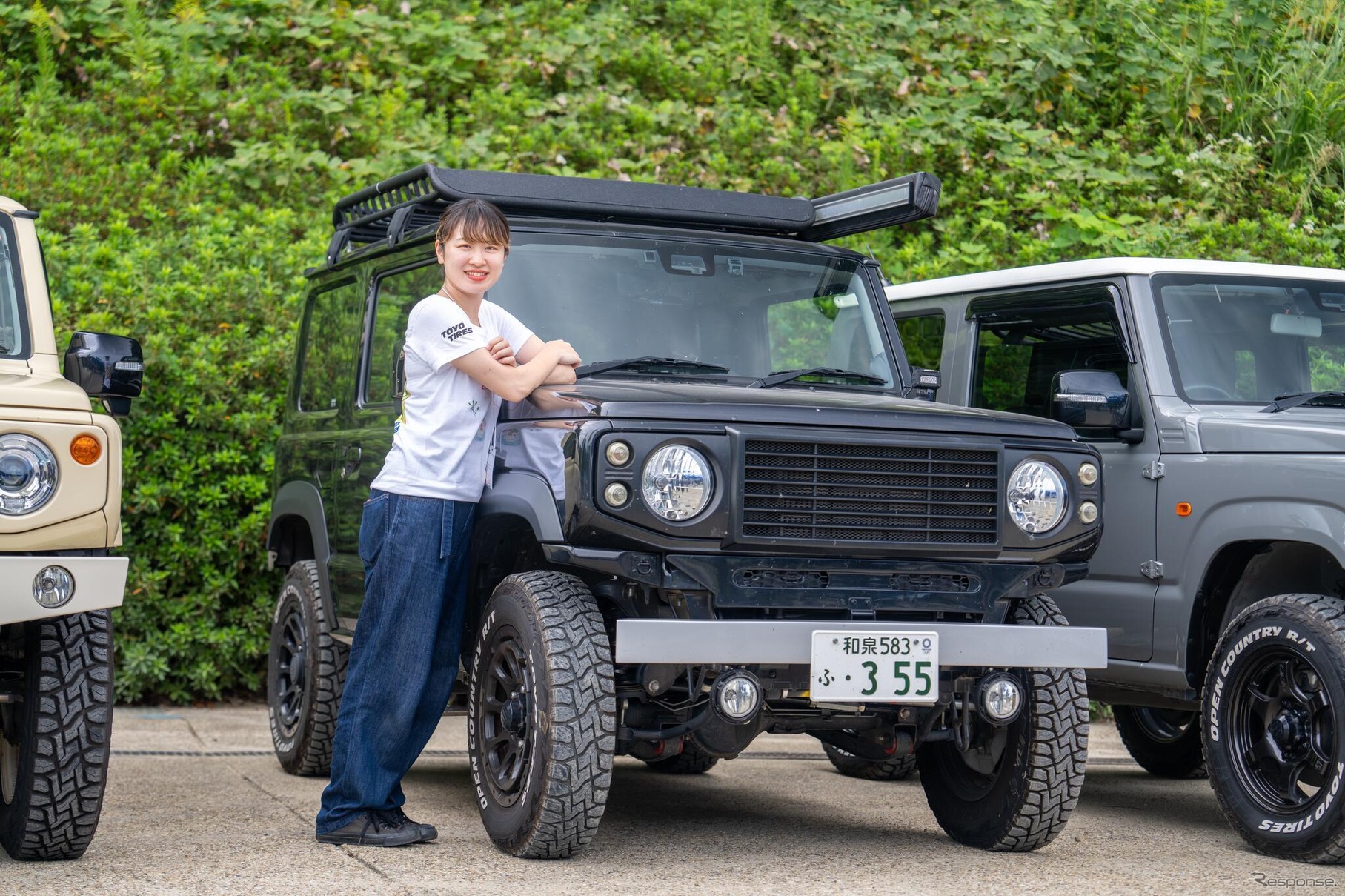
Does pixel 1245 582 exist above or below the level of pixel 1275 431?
below

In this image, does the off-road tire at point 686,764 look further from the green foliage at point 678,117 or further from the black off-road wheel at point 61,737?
the black off-road wheel at point 61,737

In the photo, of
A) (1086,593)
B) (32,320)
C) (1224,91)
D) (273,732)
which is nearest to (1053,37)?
(1224,91)

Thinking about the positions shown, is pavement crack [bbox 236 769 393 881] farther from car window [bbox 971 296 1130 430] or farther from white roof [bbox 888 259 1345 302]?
white roof [bbox 888 259 1345 302]

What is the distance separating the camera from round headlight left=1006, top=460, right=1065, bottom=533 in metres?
4.81

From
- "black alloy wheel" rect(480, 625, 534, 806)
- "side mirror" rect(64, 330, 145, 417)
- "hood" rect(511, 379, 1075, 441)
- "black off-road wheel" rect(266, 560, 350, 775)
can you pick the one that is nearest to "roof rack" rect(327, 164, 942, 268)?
"hood" rect(511, 379, 1075, 441)

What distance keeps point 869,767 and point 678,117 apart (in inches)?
297

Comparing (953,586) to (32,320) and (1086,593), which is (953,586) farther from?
(32,320)

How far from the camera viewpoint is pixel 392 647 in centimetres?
496

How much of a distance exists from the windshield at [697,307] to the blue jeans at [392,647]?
0.80 meters

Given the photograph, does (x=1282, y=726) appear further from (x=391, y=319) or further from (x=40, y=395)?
(x=40, y=395)

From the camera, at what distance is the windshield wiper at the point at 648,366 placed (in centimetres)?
522

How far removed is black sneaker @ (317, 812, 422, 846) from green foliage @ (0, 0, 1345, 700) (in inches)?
152

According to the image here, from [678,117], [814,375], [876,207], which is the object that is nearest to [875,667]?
[814,375]

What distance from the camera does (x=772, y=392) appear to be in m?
4.97
